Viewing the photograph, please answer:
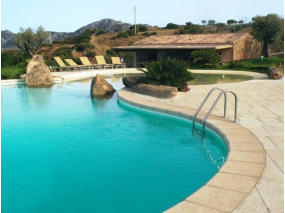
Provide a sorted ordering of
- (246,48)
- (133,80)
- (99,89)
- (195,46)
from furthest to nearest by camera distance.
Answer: (246,48) < (195,46) < (133,80) < (99,89)

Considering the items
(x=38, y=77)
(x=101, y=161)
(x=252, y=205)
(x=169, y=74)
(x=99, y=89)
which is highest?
(x=169, y=74)

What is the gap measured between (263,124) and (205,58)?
20.6 m

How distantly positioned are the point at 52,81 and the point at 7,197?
1376 centimetres

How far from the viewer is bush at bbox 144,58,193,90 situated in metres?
12.4

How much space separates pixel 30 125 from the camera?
8.98m

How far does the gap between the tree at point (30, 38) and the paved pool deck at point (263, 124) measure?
96.1 feet

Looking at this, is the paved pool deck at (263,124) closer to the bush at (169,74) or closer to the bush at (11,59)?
the bush at (169,74)

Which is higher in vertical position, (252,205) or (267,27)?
(267,27)

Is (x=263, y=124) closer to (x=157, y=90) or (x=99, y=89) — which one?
(x=157, y=90)

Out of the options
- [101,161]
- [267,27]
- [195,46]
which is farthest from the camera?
[267,27]

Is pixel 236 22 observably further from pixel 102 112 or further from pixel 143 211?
pixel 143 211

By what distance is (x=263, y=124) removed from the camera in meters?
7.21

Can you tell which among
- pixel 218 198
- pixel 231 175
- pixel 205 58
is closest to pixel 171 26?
pixel 205 58

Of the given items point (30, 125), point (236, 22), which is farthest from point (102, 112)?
point (236, 22)
